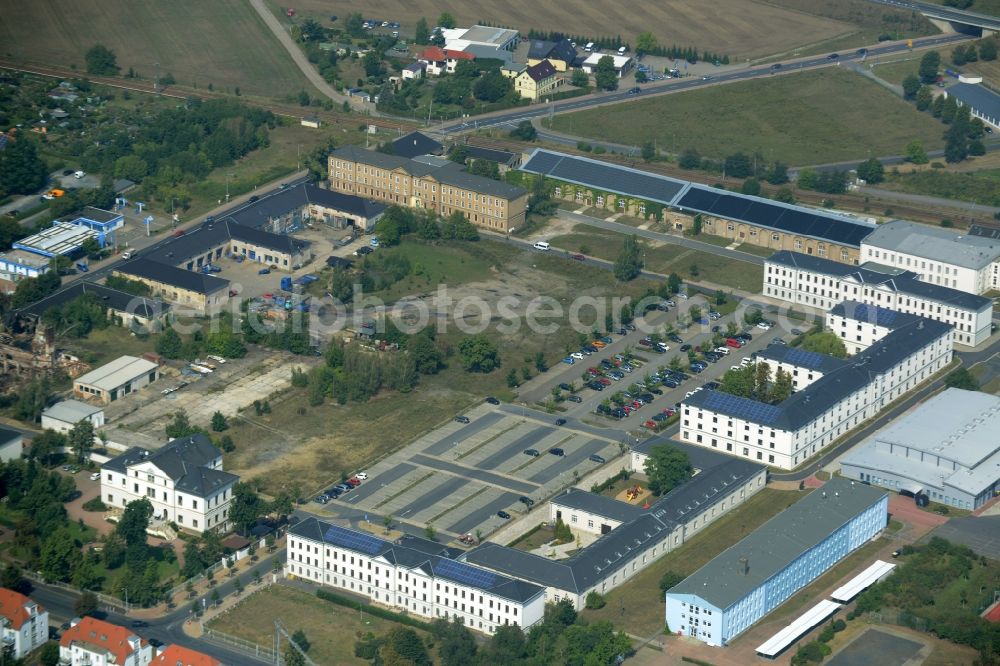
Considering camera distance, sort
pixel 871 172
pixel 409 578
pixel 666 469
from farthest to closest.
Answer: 1. pixel 871 172
2. pixel 666 469
3. pixel 409 578

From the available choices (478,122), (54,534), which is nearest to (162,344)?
(54,534)

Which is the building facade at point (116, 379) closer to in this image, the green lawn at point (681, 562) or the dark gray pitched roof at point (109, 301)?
the dark gray pitched roof at point (109, 301)

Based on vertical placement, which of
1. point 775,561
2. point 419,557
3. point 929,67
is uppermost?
point 929,67

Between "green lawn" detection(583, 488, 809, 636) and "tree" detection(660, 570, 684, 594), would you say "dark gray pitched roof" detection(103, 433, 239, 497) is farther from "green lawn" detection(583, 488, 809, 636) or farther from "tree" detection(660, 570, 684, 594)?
"tree" detection(660, 570, 684, 594)

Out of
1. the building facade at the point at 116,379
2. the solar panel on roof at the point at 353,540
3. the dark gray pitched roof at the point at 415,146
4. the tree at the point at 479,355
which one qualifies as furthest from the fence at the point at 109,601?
the dark gray pitched roof at the point at 415,146

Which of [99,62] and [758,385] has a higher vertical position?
[99,62]

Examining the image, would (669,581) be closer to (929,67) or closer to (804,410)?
(804,410)

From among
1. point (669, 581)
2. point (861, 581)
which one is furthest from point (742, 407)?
point (669, 581)
